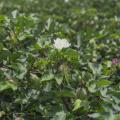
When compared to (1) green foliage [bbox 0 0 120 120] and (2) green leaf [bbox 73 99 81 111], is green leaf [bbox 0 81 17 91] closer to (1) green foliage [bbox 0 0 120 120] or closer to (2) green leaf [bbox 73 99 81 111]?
(1) green foliage [bbox 0 0 120 120]

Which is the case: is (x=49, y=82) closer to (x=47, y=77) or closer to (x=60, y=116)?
(x=47, y=77)

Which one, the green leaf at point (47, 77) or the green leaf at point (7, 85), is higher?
the green leaf at point (47, 77)

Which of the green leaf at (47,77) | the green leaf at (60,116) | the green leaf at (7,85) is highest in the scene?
the green leaf at (47,77)

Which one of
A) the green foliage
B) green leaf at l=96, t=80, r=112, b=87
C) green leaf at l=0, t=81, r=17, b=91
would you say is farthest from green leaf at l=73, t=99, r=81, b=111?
green leaf at l=0, t=81, r=17, b=91

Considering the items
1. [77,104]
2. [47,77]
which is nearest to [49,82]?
[47,77]

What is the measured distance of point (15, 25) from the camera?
291 centimetres

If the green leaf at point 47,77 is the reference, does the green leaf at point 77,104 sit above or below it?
below

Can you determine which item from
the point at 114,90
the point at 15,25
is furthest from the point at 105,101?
the point at 15,25

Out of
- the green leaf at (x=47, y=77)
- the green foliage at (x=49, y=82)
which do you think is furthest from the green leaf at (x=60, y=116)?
Result: the green leaf at (x=47, y=77)

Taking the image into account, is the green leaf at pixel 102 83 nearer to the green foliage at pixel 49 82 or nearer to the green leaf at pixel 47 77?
the green foliage at pixel 49 82

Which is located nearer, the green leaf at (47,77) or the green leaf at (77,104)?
the green leaf at (77,104)

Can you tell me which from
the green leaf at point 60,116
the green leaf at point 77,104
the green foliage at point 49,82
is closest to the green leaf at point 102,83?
the green foliage at point 49,82

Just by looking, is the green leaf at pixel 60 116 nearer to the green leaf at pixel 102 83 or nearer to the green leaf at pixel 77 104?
the green leaf at pixel 77 104

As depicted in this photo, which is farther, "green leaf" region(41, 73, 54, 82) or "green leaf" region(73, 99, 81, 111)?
"green leaf" region(41, 73, 54, 82)
